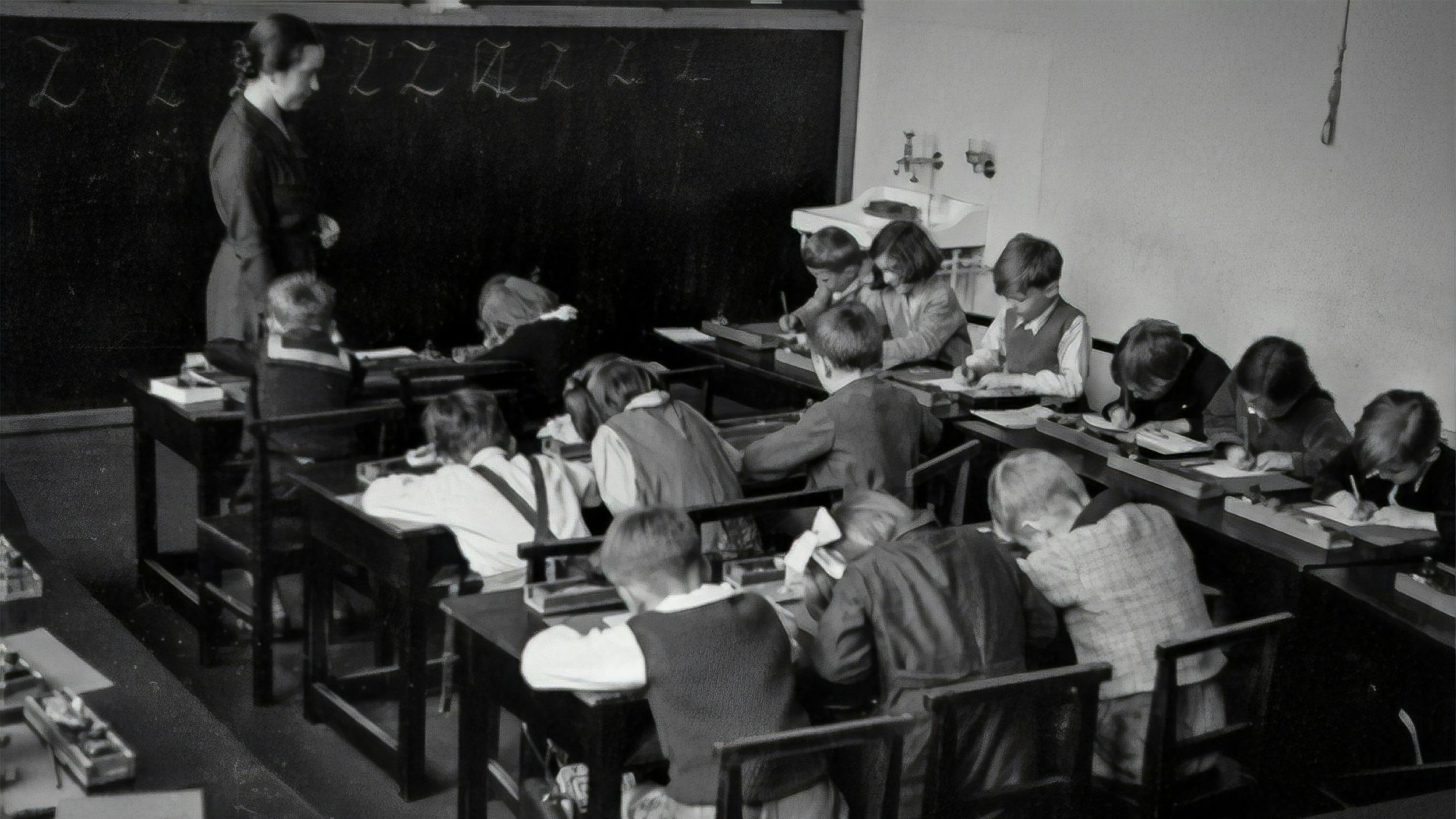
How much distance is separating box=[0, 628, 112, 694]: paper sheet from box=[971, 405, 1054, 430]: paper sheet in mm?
2607

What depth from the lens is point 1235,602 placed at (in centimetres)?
331

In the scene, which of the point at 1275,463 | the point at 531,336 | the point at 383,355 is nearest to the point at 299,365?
the point at 383,355

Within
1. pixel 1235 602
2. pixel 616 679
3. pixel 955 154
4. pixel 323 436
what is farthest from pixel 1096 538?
pixel 955 154

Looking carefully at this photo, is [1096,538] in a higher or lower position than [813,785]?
higher

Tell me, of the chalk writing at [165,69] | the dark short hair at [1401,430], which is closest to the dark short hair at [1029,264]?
the dark short hair at [1401,430]

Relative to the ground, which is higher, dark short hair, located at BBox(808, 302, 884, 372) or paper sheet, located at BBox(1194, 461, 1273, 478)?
dark short hair, located at BBox(808, 302, 884, 372)

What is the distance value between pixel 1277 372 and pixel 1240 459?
26cm

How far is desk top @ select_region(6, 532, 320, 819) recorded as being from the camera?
80.1 inches

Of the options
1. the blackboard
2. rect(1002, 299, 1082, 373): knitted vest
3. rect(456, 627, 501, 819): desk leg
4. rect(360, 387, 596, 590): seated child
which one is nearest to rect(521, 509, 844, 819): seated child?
rect(456, 627, 501, 819): desk leg

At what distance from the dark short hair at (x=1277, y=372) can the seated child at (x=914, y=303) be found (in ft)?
4.48

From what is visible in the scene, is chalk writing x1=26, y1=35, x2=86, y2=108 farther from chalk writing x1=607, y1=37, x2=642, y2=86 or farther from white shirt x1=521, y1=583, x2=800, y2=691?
white shirt x1=521, y1=583, x2=800, y2=691

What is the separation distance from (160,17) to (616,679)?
3.87 metres

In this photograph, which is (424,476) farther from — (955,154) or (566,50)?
(955,154)

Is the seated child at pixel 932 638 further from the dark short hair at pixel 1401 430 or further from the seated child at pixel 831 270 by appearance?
the seated child at pixel 831 270
